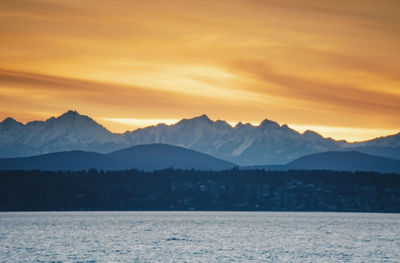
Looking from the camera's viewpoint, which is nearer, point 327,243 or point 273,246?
point 273,246

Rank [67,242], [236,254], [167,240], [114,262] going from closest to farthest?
[114,262], [236,254], [67,242], [167,240]

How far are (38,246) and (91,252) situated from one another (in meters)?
21.1

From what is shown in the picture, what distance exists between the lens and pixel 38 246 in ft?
522

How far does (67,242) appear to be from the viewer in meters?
174

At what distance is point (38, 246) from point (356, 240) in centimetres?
9102

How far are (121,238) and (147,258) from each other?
63.5 m

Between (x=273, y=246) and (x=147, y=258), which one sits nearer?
(x=147, y=258)

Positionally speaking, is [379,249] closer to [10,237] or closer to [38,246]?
[38,246]

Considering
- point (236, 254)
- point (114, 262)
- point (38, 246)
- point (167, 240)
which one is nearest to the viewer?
point (114, 262)

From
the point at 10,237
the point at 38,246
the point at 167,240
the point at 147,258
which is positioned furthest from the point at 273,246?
the point at 10,237

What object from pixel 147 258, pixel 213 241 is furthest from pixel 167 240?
pixel 147 258

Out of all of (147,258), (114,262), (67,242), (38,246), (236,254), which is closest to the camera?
(114,262)

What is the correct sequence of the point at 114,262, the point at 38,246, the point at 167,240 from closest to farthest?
the point at 114,262, the point at 38,246, the point at 167,240

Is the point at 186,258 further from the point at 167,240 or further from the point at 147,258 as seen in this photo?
the point at 167,240
